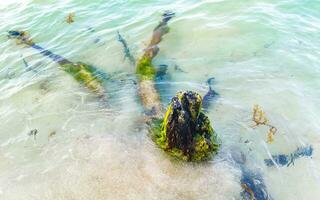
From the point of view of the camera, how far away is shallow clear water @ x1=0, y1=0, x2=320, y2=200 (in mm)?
5777

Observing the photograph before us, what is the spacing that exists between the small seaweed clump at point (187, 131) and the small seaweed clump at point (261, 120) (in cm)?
101

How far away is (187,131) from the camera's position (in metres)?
5.81

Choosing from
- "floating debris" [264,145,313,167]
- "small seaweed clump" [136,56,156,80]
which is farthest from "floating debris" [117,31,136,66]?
"floating debris" [264,145,313,167]

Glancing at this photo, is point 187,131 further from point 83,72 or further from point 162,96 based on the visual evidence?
point 83,72

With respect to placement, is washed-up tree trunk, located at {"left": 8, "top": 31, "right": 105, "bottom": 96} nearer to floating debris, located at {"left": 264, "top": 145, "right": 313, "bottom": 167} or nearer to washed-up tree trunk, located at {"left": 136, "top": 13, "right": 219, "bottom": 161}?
washed-up tree trunk, located at {"left": 136, "top": 13, "right": 219, "bottom": 161}

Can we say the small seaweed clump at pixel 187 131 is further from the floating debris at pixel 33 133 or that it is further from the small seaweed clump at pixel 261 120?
the floating debris at pixel 33 133

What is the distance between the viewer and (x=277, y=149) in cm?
626

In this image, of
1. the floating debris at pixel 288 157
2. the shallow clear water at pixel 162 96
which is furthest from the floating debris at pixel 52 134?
the floating debris at pixel 288 157

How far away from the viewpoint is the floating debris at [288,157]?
235 inches

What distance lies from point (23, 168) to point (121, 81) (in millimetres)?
2975

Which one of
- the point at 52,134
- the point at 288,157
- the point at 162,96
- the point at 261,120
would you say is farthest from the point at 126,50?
the point at 288,157

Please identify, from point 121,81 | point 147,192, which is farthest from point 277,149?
point 121,81

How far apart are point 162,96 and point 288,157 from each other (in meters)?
2.75

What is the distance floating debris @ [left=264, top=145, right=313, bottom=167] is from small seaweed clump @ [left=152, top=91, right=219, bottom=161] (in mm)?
907
